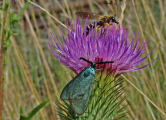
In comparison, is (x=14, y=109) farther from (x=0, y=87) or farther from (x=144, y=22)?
(x=144, y=22)

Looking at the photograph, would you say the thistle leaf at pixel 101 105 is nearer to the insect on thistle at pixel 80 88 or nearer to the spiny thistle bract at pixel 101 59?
the spiny thistle bract at pixel 101 59

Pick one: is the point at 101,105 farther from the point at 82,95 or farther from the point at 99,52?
the point at 99,52

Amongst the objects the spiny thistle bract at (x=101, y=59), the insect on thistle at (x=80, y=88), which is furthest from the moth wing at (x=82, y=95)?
the spiny thistle bract at (x=101, y=59)

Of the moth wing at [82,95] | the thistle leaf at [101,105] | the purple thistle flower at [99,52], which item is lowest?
the thistle leaf at [101,105]

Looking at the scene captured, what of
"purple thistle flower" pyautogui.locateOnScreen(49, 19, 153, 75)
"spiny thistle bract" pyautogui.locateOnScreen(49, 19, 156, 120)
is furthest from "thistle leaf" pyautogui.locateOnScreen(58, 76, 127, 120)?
"purple thistle flower" pyautogui.locateOnScreen(49, 19, 153, 75)

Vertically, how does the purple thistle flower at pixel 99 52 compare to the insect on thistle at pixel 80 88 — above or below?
above

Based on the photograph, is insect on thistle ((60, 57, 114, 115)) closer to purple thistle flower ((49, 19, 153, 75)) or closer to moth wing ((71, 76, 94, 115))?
moth wing ((71, 76, 94, 115))

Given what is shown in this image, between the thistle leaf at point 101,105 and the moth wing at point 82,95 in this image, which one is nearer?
the moth wing at point 82,95

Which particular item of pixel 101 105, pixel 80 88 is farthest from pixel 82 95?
pixel 101 105
